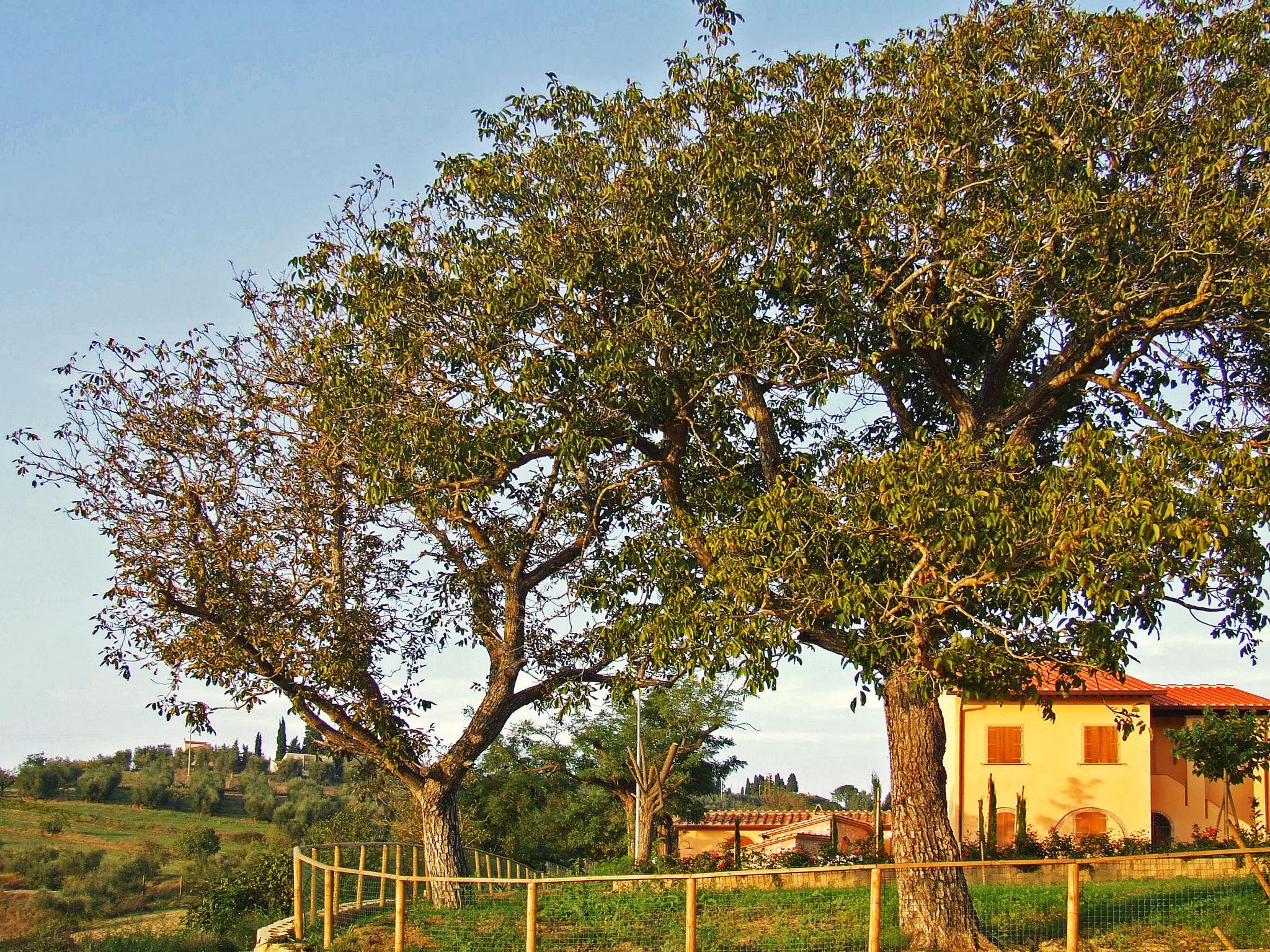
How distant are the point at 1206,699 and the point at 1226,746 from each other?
15.7 metres

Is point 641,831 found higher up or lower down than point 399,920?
lower down

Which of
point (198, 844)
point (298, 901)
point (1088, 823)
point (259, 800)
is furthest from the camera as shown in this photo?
point (259, 800)

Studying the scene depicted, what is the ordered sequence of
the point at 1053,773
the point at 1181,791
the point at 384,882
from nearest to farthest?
the point at 384,882
the point at 1053,773
the point at 1181,791

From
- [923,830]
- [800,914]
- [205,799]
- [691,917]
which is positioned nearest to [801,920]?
[800,914]

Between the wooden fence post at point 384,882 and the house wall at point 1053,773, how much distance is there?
2076 centimetres

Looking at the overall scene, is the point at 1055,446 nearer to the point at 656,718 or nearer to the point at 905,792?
the point at 905,792

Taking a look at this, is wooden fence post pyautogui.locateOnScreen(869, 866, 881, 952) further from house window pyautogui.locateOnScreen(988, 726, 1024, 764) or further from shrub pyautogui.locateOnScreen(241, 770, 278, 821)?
shrub pyautogui.locateOnScreen(241, 770, 278, 821)

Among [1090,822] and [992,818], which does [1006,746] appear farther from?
[992,818]

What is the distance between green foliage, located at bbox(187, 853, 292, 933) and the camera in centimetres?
2589

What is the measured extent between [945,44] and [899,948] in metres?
12.4

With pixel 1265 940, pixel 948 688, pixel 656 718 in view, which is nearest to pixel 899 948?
pixel 948 688

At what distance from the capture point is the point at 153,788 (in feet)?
235

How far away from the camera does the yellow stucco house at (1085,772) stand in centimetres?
3616

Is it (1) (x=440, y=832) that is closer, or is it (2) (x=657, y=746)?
(1) (x=440, y=832)
